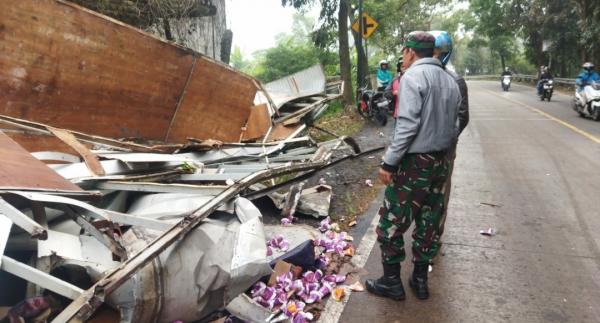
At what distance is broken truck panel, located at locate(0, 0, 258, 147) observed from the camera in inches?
200

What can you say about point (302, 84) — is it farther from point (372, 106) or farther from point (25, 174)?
point (25, 174)

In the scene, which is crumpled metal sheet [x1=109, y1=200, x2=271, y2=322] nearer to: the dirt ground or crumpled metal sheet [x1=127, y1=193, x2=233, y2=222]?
crumpled metal sheet [x1=127, y1=193, x2=233, y2=222]

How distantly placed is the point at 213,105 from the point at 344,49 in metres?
9.52

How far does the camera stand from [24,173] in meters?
2.94

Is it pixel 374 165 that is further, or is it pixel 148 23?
pixel 148 23

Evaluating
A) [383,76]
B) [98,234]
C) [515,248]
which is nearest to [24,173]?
[98,234]

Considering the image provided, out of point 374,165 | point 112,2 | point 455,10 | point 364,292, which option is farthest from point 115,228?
point 455,10

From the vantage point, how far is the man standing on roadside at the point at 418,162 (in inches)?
127

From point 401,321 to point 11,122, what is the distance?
3570mm

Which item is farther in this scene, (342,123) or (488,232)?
(342,123)

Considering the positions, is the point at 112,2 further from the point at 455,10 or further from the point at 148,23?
the point at 455,10

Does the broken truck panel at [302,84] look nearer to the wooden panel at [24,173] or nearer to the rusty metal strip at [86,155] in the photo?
the rusty metal strip at [86,155]

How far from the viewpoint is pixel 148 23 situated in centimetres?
868

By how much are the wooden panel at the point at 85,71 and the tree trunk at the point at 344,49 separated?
9528mm
